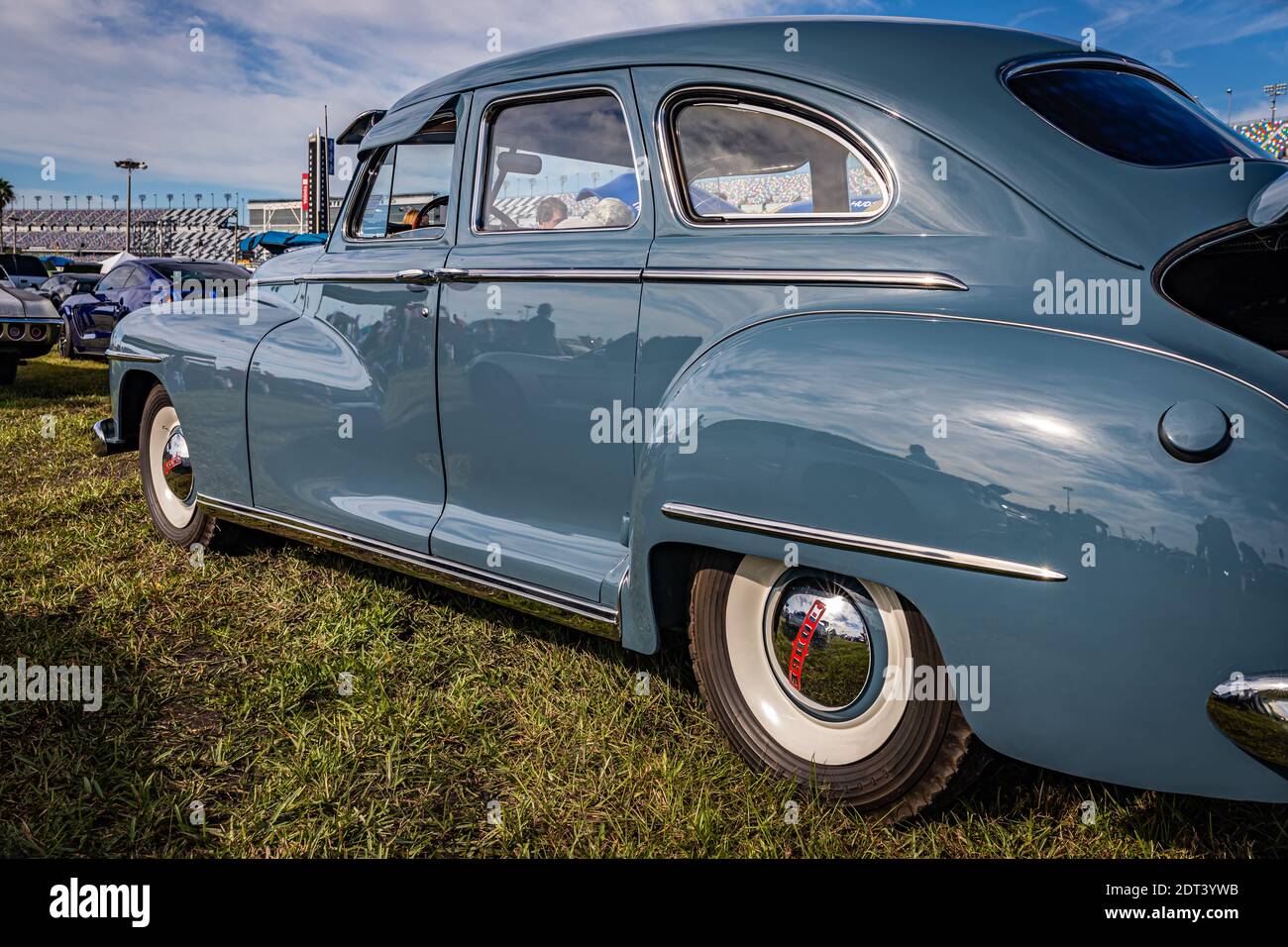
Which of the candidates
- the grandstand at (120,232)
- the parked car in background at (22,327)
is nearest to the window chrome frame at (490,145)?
the parked car in background at (22,327)

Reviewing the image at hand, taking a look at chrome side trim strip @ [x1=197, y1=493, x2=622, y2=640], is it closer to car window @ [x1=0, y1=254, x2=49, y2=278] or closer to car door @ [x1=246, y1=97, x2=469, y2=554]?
car door @ [x1=246, y1=97, x2=469, y2=554]

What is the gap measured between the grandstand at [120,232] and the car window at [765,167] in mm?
78544

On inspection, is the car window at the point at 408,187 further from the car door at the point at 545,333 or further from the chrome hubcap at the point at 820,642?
the chrome hubcap at the point at 820,642

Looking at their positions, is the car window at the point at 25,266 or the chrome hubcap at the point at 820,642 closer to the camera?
the chrome hubcap at the point at 820,642

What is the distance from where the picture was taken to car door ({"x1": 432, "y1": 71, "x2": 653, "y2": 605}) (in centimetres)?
266

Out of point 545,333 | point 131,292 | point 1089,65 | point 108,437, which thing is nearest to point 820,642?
point 545,333

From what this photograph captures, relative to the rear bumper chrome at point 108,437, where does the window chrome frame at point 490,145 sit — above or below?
above

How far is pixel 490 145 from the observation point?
3.11 meters

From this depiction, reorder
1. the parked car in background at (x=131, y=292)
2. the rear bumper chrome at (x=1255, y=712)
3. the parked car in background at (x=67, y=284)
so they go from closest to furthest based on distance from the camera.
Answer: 1. the rear bumper chrome at (x=1255, y=712)
2. the parked car in background at (x=131, y=292)
3. the parked car in background at (x=67, y=284)

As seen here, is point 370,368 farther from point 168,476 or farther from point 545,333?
point 168,476

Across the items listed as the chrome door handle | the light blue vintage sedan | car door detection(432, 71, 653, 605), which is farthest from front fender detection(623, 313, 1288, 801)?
the chrome door handle

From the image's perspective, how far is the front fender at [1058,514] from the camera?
65.5 inches

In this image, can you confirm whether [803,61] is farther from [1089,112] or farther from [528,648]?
[528,648]
